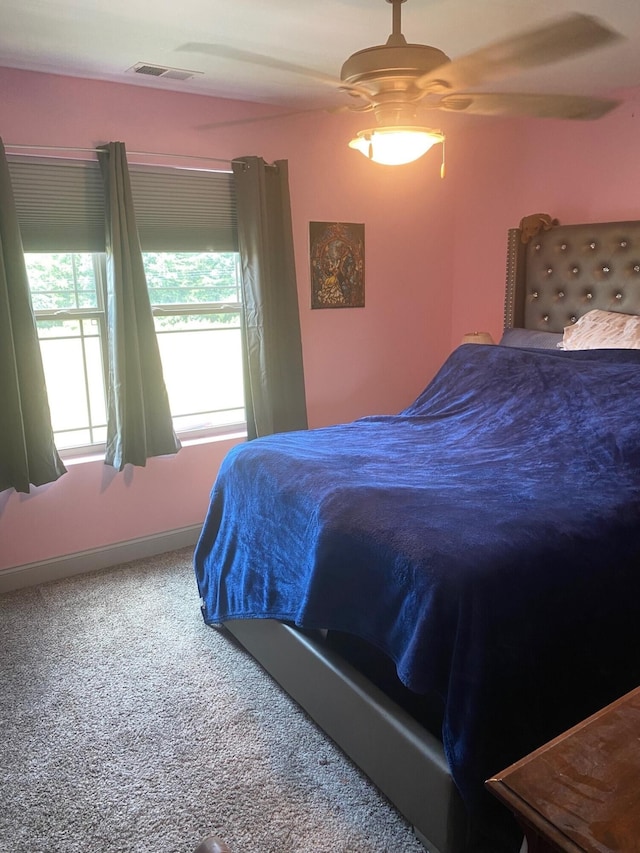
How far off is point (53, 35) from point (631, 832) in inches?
112

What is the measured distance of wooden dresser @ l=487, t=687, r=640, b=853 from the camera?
73cm

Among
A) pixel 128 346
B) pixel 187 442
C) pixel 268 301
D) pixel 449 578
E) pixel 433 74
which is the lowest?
pixel 187 442

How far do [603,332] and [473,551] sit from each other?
190cm

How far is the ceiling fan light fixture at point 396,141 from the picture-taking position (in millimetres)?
1820

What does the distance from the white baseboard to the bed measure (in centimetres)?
87

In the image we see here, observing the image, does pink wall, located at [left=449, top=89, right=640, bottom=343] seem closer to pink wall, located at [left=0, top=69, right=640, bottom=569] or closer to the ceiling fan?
pink wall, located at [left=0, top=69, right=640, bottom=569]

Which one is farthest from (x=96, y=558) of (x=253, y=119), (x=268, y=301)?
(x=253, y=119)

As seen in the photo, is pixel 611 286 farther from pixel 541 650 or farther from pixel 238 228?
pixel 541 650

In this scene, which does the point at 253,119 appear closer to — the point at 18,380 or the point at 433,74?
the point at 18,380

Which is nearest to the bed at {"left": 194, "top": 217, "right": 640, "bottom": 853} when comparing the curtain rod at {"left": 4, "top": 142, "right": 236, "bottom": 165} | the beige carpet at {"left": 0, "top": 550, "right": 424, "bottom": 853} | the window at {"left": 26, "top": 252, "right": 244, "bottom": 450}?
the beige carpet at {"left": 0, "top": 550, "right": 424, "bottom": 853}

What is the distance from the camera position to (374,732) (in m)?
1.78

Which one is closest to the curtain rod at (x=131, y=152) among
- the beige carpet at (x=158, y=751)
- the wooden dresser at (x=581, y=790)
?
the beige carpet at (x=158, y=751)

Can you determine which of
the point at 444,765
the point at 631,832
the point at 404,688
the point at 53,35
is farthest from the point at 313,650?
the point at 53,35

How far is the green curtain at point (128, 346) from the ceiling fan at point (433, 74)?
757 millimetres
